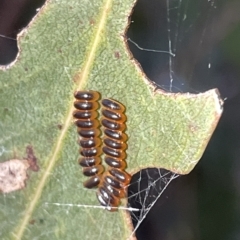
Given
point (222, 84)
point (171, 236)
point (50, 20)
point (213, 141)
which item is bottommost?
point (171, 236)

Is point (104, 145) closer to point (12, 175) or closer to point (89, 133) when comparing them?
point (89, 133)

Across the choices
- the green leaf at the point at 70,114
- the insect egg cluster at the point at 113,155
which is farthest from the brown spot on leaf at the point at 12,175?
the insect egg cluster at the point at 113,155

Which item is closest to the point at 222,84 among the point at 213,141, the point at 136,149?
the point at 213,141

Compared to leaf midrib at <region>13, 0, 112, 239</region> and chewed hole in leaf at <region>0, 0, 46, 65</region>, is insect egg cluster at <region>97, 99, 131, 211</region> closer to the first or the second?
leaf midrib at <region>13, 0, 112, 239</region>

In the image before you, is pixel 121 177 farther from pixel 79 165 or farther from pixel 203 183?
pixel 203 183

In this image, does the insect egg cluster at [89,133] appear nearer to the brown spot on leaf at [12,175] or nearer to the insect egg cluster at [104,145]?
the insect egg cluster at [104,145]

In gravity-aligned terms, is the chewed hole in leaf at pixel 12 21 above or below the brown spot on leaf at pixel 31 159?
above

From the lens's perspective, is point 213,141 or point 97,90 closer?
point 97,90

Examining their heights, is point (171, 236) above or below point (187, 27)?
below
